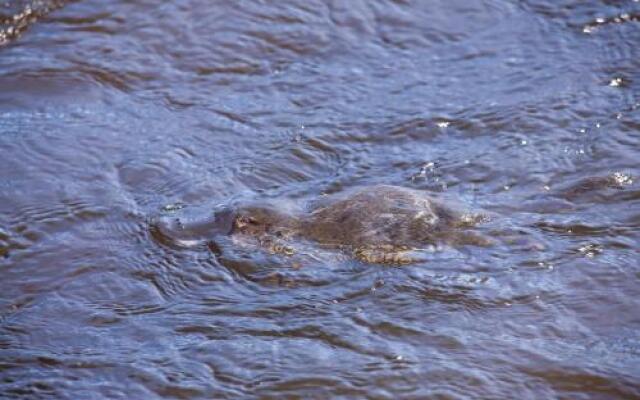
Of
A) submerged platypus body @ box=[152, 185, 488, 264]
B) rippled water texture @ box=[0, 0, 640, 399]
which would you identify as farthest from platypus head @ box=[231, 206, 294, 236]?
rippled water texture @ box=[0, 0, 640, 399]

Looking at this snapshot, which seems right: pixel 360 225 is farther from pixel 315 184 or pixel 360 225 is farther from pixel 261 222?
pixel 315 184

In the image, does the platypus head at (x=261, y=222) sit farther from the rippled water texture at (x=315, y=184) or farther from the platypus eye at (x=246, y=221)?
the rippled water texture at (x=315, y=184)

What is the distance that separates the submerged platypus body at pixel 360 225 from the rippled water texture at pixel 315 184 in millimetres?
105

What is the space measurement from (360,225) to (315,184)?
0.76 meters

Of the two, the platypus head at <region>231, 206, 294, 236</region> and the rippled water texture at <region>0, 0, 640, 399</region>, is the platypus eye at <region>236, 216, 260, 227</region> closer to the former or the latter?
the platypus head at <region>231, 206, 294, 236</region>

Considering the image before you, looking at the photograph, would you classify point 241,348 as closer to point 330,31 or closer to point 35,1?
point 330,31

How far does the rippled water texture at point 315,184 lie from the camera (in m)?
4.29

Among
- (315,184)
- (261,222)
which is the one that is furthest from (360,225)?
(315,184)

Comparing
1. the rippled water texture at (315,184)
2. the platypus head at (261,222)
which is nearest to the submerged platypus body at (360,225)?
the platypus head at (261,222)

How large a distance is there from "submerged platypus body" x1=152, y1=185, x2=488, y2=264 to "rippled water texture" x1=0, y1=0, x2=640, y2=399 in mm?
105

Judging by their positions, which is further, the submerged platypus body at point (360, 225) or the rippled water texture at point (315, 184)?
the submerged platypus body at point (360, 225)

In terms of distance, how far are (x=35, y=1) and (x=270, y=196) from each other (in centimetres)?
316

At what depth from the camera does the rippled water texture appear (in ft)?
14.1

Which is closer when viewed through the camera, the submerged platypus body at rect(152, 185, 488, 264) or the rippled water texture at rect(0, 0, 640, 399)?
the rippled water texture at rect(0, 0, 640, 399)
